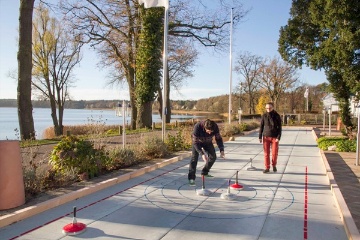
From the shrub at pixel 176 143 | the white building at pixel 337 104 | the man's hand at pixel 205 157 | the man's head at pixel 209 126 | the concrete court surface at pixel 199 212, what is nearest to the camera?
the concrete court surface at pixel 199 212

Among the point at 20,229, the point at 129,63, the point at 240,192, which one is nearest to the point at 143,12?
the point at 129,63

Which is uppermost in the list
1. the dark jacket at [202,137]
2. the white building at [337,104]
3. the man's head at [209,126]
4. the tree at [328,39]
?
the tree at [328,39]

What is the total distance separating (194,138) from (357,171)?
197 inches

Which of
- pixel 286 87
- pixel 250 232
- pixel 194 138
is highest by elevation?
pixel 286 87

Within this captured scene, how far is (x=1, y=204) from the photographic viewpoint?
17.7 feet

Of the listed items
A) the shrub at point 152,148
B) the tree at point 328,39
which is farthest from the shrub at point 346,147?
the shrub at point 152,148

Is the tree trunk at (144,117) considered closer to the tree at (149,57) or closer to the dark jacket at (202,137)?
the tree at (149,57)

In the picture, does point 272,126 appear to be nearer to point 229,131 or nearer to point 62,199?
point 62,199

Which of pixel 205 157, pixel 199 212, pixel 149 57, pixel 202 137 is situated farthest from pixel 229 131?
pixel 199 212

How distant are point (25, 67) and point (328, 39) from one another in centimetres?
1405

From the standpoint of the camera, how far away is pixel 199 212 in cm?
560

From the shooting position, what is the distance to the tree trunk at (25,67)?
51.5ft

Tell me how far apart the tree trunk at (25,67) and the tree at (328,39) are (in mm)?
12498

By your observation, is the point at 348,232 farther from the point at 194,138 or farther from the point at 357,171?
the point at 357,171
